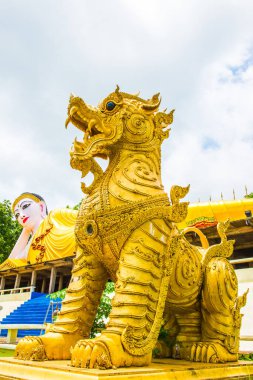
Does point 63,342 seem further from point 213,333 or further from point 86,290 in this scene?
point 213,333

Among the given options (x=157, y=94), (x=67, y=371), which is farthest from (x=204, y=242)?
(x=67, y=371)

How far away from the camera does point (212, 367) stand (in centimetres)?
280

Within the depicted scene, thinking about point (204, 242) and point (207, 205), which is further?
point (207, 205)

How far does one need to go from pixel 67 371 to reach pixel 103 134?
5.81 ft

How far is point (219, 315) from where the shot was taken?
3.23 m

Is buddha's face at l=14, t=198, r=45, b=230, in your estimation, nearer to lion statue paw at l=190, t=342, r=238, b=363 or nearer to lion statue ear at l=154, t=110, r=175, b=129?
lion statue ear at l=154, t=110, r=175, b=129

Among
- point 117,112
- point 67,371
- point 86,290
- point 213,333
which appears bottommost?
point 67,371

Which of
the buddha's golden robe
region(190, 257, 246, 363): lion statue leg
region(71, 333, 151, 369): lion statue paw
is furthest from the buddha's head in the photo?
region(71, 333, 151, 369): lion statue paw

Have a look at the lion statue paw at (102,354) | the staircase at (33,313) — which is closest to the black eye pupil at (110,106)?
the lion statue paw at (102,354)

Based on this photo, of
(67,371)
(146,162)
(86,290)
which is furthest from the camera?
(146,162)

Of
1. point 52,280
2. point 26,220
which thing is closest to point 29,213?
point 26,220

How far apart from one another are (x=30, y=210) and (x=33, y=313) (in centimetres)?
954

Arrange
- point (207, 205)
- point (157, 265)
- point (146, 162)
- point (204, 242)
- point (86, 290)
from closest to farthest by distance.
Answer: point (157, 265), point (86, 290), point (146, 162), point (204, 242), point (207, 205)

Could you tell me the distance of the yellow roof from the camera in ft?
58.1
